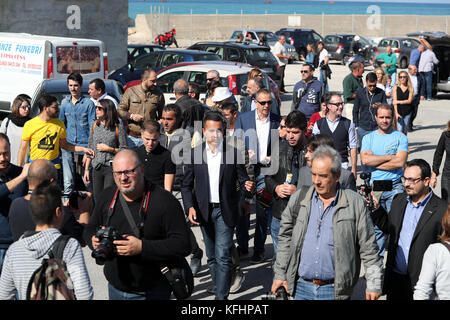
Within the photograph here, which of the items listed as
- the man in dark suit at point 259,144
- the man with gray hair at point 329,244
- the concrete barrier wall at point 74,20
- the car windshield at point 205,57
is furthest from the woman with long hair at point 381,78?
the concrete barrier wall at point 74,20

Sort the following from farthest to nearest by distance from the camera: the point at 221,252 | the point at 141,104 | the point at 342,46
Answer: the point at 342,46 < the point at 141,104 < the point at 221,252

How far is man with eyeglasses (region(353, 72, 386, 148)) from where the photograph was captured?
38.8 ft

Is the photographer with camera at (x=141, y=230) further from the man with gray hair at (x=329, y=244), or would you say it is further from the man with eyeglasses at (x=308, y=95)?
the man with eyeglasses at (x=308, y=95)

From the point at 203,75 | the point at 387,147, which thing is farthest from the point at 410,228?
the point at 203,75

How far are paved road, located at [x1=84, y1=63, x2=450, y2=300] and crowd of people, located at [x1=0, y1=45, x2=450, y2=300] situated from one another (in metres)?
0.18

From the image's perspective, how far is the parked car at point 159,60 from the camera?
20359 millimetres

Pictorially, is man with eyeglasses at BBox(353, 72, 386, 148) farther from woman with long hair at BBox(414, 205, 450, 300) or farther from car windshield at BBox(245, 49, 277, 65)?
car windshield at BBox(245, 49, 277, 65)

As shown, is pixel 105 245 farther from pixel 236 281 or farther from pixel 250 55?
pixel 250 55

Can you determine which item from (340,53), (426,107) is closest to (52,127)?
(426,107)

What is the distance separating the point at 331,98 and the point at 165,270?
4.78 m

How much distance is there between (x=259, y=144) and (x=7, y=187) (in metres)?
3.77

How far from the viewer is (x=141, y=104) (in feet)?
35.7

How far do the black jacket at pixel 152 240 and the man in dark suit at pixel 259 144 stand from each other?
11.5 feet
